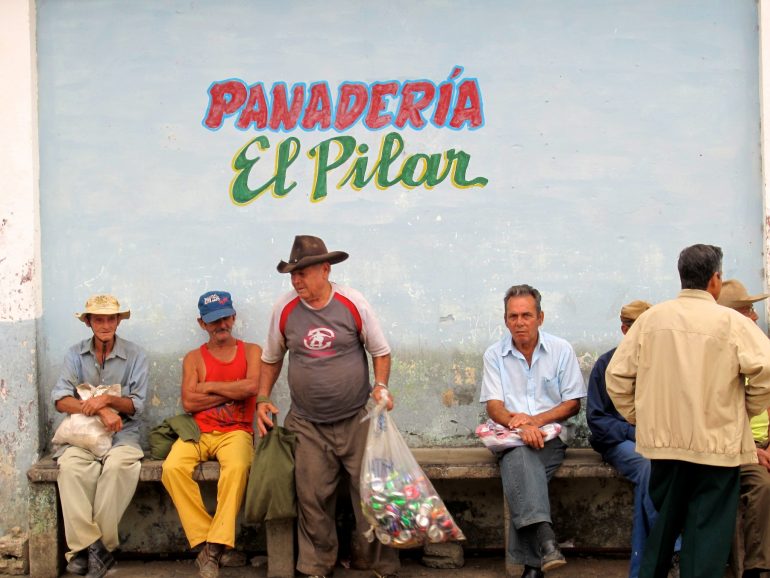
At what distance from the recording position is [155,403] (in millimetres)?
6219

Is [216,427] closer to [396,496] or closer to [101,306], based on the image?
[101,306]

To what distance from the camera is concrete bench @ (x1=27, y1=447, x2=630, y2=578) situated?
5.61 meters

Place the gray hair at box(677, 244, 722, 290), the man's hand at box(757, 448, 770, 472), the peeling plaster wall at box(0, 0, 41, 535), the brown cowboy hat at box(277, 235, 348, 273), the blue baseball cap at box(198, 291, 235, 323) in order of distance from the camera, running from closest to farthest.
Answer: the gray hair at box(677, 244, 722, 290) < the man's hand at box(757, 448, 770, 472) < the brown cowboy hat at box(277, 235, 348, 273) < the blue baseball cap at box(198, 291, 235, 323) < the peeling plaster wall at box(0, 0, 41, 535)

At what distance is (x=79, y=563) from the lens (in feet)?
18.6

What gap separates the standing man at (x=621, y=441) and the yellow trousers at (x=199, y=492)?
76.0 inches

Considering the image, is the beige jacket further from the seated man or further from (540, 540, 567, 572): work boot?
the seated man

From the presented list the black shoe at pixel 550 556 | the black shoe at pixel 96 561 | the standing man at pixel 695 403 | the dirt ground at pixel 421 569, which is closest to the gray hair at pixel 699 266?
the standing man at pixel 695 403

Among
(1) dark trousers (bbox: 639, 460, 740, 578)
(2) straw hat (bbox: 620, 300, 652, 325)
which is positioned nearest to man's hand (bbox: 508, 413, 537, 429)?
(2) straw hat (bbox: 620, 300, 652, 325)

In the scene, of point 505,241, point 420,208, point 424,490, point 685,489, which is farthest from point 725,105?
point 424,490

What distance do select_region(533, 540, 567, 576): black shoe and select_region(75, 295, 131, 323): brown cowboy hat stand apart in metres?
2.72

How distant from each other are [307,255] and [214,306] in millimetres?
791

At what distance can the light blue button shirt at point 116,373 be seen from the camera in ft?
19.2

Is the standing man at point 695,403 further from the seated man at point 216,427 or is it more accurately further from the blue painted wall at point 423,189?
the seated man at point 216,427

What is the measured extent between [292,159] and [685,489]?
2975 millimetres
